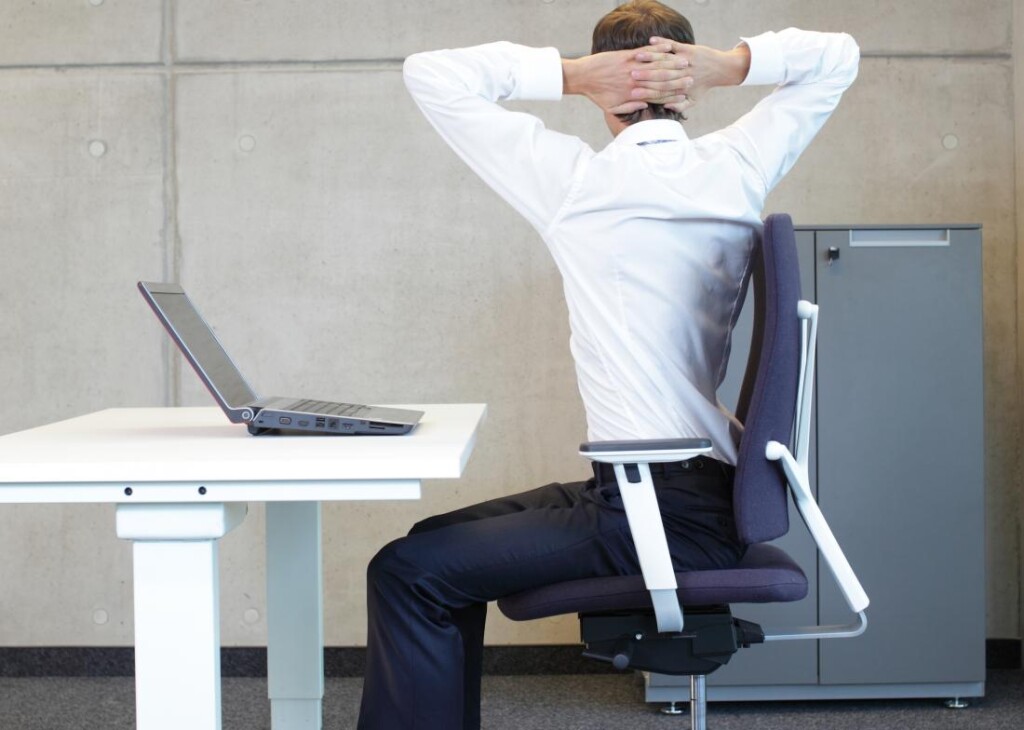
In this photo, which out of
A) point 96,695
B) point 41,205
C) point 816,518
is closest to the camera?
point 816,518

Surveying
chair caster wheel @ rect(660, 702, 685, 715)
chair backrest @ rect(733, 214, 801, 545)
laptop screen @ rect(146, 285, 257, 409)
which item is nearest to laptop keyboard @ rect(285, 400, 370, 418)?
laptop screen @ rect(146, 285, 257, 409)

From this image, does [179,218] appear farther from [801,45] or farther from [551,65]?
[801,45]

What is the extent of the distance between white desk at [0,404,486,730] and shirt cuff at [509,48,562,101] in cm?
68

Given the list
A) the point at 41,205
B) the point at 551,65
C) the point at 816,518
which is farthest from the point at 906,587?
the point at 41,205

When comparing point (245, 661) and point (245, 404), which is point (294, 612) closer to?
point (245, 404)

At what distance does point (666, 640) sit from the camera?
1868 mm

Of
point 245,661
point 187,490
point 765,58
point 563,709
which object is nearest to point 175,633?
point 187,490

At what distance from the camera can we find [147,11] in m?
3.79

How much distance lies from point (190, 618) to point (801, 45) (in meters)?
1.49

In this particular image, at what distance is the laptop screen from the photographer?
1.84 metres

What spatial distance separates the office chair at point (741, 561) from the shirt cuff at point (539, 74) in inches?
20.0

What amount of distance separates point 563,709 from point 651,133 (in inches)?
80.1

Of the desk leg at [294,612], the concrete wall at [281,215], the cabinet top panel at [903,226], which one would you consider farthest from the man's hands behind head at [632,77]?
the concrete wall at [281,215]

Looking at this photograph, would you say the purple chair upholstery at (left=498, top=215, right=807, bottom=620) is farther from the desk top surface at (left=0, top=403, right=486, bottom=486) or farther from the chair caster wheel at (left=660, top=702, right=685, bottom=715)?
the chair caster wheel at (left=660, top=702, right=685, bottom=715)
